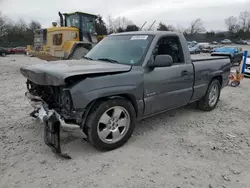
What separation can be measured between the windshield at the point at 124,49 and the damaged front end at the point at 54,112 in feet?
3.87

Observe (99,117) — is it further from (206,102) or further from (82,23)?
(82,23)

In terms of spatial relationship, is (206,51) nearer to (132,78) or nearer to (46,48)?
(46,48)

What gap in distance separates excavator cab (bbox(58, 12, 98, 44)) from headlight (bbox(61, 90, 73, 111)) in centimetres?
995

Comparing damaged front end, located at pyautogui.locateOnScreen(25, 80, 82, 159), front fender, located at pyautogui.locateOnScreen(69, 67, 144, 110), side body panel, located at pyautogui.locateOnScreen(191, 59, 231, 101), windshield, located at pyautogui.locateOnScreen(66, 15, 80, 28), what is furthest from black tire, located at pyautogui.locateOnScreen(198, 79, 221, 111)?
windshield, located at pyautogui.locateOnScreen(66, 15, 80, 28)

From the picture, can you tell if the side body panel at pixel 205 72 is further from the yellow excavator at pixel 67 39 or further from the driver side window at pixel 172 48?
the yellow excavator at pixel 67 39

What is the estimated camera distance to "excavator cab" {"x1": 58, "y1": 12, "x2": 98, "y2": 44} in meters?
12.3

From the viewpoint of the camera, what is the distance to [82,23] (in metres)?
12.3

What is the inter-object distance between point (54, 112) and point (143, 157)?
1.44m

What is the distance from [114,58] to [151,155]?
5.76 feet

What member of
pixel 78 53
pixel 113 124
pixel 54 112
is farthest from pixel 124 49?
pixel 78 53

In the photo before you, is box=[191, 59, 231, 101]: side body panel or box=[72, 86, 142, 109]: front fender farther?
box=[191, 59, 231, 101]: side body panel

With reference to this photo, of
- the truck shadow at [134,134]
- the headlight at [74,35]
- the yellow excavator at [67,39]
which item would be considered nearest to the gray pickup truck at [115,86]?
the truck shadow at [134,134]

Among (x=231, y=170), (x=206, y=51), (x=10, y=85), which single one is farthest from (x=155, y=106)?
(x=206, y=51)

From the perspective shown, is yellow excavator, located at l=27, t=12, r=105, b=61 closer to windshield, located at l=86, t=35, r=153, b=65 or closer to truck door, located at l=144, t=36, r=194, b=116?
windshield, located at l=86, t=35, r=153, b=65
